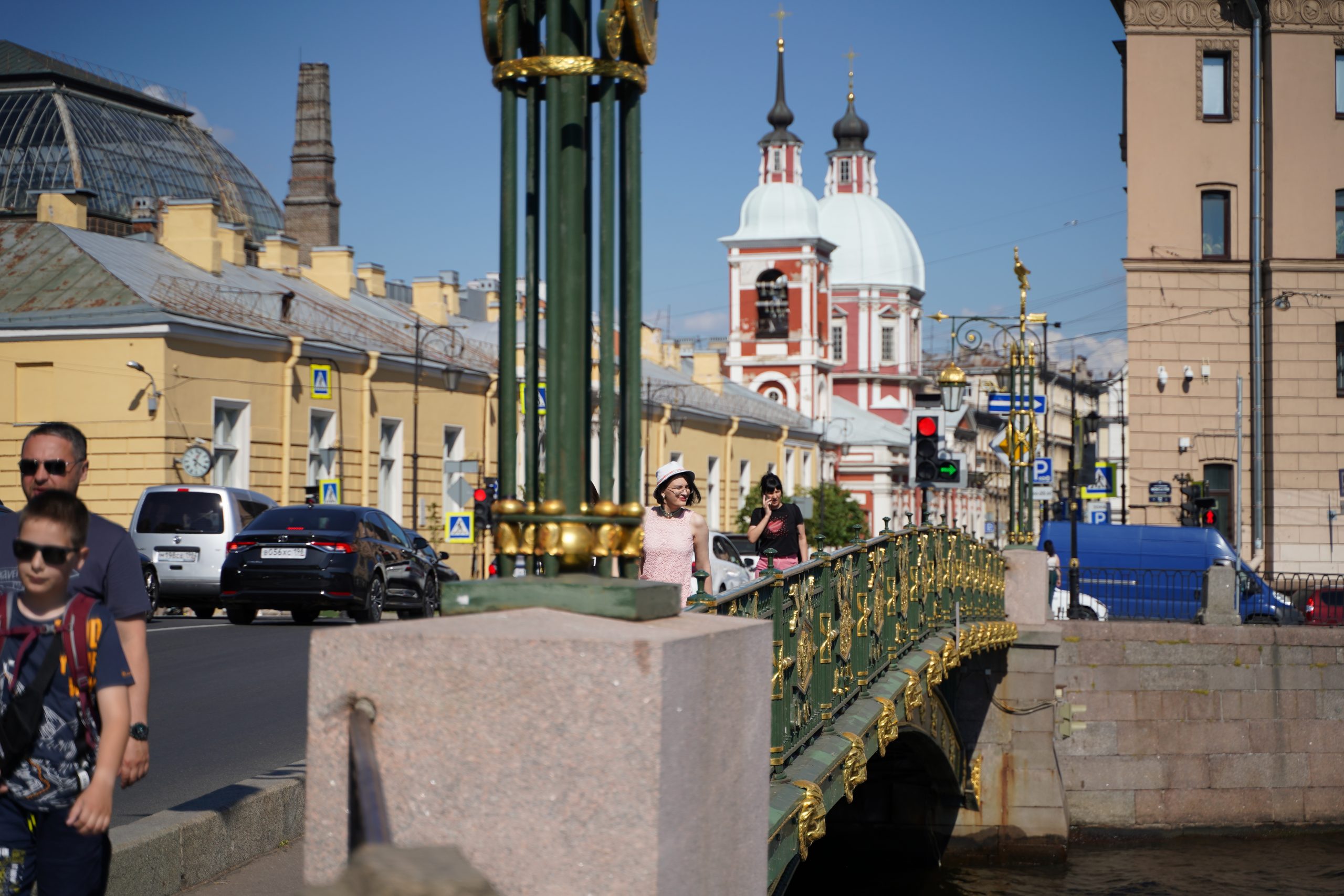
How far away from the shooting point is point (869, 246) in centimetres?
10381

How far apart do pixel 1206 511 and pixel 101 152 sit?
2039 inches

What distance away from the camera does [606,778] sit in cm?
310

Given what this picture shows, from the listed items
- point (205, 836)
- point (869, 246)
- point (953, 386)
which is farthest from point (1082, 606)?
point (869, 246)

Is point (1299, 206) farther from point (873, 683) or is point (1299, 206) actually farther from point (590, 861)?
point (590, 861)

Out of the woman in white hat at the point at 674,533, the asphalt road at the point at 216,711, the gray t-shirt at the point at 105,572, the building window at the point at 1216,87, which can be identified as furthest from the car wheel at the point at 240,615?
the building window at the point at 1216,87

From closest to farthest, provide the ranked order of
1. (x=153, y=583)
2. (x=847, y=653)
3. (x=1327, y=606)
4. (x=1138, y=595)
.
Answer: (x=847, y=653) → (x=153, y=583) → (x=1327, y=606) → (x=1138, y=595)

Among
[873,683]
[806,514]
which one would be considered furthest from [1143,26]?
[873,683]

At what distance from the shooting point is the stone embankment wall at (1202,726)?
82.1 ft

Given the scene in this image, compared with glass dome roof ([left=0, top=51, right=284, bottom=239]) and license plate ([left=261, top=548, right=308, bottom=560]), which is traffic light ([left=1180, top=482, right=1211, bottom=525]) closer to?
license plate ([left=261, top=548, right=308, bottom=560])

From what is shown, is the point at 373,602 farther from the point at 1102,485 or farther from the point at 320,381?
the point at 1102,485

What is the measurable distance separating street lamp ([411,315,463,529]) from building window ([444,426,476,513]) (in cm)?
68

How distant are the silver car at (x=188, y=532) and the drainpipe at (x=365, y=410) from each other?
12476mm

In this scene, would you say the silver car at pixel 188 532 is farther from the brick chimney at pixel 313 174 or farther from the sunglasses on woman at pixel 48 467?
the brick chimney at pixel 313 174

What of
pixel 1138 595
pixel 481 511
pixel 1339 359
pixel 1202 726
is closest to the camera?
pixel 1202 726
